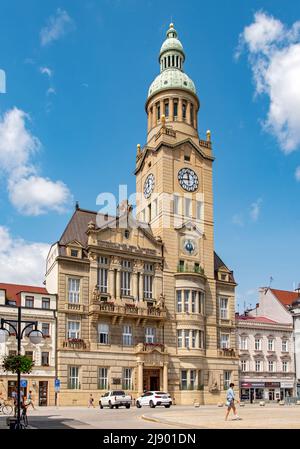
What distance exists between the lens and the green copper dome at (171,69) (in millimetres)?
75250

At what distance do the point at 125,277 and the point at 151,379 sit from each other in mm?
11194

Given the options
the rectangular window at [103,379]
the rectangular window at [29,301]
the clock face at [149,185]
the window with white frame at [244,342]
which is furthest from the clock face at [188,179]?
the rectangular window at [103,379]

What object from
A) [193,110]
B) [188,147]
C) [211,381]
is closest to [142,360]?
[211,381]

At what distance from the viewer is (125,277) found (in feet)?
211

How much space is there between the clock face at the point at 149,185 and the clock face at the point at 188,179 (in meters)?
3.54

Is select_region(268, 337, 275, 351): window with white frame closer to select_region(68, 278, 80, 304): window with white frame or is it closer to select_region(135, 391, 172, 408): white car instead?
select_region(68, 278, 80, 304): window with white frame

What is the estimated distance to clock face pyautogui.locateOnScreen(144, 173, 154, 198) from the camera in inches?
2837

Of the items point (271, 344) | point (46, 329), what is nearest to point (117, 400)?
point (46, 329)

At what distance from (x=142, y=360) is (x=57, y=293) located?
11.4 meters

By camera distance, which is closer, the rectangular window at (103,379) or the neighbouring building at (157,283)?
the rectangular window at (103,379)

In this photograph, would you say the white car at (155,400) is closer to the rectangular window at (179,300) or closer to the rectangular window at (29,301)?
the rectangular window at (29,301)

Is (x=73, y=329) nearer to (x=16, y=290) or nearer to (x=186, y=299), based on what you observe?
(x=16, y=290)

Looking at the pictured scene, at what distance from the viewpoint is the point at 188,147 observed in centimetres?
7256
